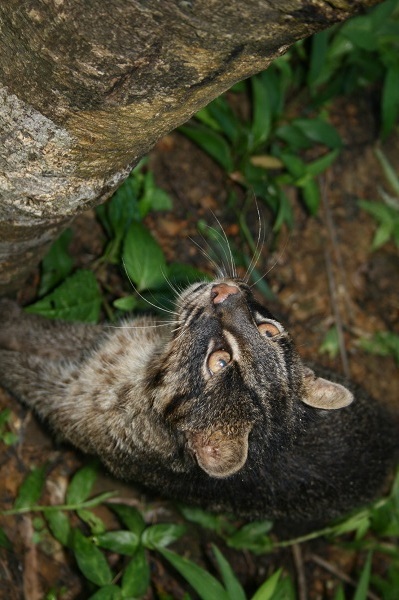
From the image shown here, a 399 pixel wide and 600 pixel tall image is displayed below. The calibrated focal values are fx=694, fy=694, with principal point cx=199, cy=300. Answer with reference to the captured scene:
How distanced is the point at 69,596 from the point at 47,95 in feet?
13.3

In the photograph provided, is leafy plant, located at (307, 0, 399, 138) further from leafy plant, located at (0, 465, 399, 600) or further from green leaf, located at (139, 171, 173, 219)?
leafy plant, located at (0, 465, 399, 600)

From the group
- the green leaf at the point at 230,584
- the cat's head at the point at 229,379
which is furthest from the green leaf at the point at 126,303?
the green leaf at the point at 230,584

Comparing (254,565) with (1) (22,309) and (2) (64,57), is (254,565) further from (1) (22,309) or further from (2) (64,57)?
(2) (64,57)

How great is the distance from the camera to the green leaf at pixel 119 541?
5512 millimetres

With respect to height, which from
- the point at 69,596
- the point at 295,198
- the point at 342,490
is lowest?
the point at 69,596

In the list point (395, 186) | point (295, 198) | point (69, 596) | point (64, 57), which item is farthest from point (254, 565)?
point (64, 57)

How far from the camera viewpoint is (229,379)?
14.3 feet

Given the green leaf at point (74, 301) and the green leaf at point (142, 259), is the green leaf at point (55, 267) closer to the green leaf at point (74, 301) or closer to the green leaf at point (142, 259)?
the green leaf at point (74, 301)

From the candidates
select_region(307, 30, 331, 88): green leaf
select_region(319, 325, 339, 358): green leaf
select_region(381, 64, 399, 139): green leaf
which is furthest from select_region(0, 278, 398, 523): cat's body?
select_region(307, 30, 331, 88): green leaf

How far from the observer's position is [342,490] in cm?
567

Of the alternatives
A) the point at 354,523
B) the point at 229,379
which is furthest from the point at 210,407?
the point at 354,523

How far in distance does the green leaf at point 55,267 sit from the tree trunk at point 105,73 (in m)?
2.09

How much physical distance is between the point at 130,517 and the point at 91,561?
2.11ft

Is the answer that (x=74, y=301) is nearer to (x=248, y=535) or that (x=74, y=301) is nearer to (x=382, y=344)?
(x=248, y=535)
